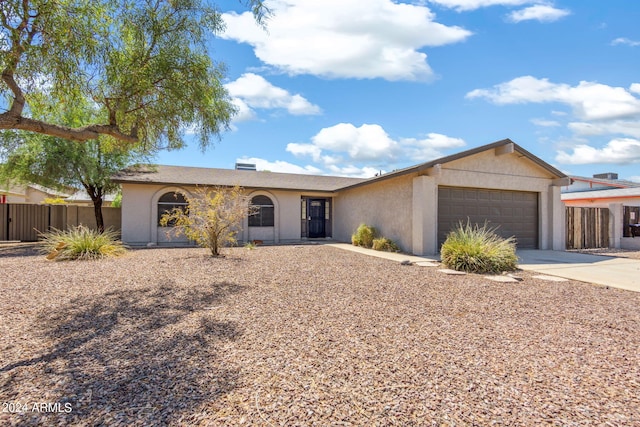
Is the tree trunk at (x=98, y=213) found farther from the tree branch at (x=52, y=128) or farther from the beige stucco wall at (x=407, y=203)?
the tree branch at (x=52, y=128)

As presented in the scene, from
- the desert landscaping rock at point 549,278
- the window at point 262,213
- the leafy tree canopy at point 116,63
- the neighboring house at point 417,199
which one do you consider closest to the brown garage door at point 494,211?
the neighboring house at point 417,199

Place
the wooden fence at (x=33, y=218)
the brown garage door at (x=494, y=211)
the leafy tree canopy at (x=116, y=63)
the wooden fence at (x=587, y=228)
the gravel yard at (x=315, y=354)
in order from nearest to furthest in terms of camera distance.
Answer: the gravel yard at (x=315, y=354) < the leafy tree canopy at (x=116, y=63) < the brown garage door at (x=494, y=211) < the wooden fence at (x=587, y=228) < the wooden fence at (x=33, y=218)

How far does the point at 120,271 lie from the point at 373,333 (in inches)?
256

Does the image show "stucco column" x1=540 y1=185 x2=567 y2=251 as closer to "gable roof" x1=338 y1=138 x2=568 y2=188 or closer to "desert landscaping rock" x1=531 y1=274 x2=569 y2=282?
"gable roof" x1=338 y1=138 x2=568 y2=188

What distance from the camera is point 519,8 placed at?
883cm

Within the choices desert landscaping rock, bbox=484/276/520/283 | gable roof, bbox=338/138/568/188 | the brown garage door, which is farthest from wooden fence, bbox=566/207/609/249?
desert landscaping rock, bbox=484/276/520/283

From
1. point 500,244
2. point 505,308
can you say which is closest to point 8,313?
point 505,308

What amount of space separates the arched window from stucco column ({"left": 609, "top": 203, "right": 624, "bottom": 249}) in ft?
61.0

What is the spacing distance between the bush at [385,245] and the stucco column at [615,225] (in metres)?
9.90

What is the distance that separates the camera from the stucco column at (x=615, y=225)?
1476 cm

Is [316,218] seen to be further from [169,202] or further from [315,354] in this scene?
[315,354]

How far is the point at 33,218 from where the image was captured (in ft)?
55.7

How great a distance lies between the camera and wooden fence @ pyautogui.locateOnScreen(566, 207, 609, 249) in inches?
564

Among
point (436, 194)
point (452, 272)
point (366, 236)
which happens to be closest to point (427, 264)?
point (452, 272)
